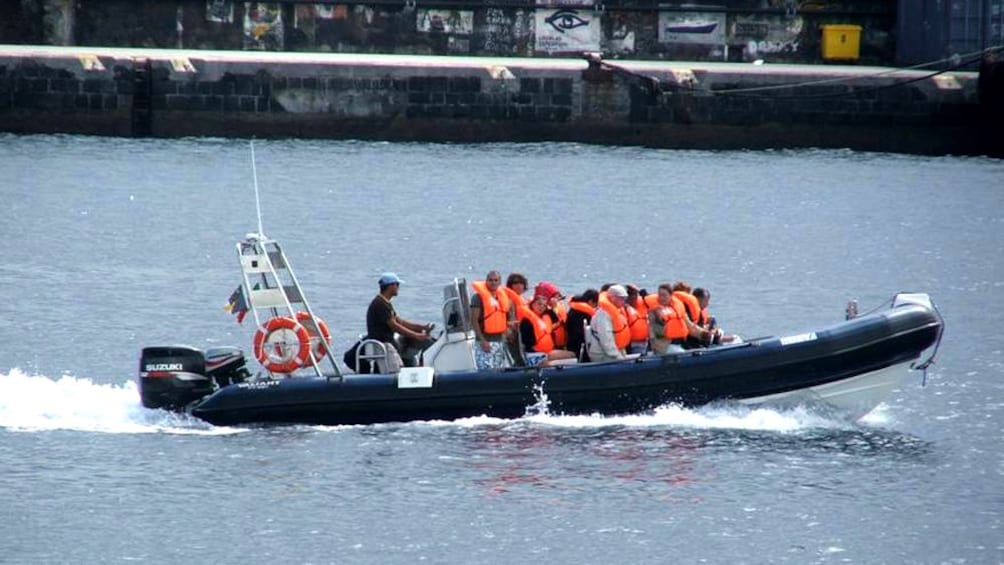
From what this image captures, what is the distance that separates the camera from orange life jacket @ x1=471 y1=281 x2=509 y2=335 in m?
18.8

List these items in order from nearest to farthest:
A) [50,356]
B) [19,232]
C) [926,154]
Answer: [50,356] → [19,232] → [926,154]

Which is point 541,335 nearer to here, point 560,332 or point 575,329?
point 560,332

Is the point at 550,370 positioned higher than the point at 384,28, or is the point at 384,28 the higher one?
the point at 384,28

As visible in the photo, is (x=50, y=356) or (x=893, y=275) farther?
(x=893, y=275)

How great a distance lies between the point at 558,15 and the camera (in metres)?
49.6

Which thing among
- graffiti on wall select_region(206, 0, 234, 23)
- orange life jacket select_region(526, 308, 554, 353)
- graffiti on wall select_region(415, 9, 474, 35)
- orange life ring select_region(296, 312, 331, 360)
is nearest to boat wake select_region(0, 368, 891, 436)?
orange life jacket select_region(526, 308, 554, 353)

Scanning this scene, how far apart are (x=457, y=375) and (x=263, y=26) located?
32555mm

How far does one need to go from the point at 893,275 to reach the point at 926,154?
15441mm

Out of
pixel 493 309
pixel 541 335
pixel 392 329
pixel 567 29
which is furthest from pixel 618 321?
pixel 567 29

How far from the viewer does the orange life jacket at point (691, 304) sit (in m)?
19.4

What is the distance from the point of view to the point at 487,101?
47062 millimetres

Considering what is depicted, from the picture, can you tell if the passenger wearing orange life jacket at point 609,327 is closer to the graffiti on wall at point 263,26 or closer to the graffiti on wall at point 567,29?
the graffiti on wall at point 567,29

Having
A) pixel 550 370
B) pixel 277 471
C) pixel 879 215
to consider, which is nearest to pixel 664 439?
pixel 550 370

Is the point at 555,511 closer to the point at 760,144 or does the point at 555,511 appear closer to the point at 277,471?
the point at 277,471
